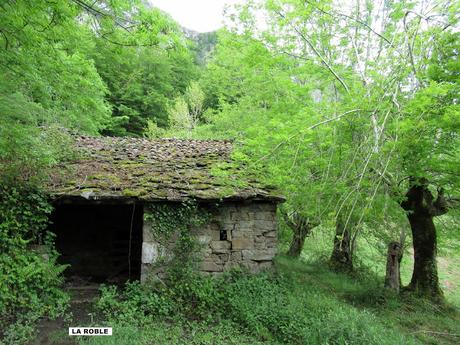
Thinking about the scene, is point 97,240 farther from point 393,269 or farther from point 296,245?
point 393,269

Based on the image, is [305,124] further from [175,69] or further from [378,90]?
[175,69]

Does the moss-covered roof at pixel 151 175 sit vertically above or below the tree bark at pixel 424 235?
above

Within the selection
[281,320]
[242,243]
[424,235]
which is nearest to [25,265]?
[242,243]

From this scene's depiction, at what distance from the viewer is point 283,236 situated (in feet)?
35.3

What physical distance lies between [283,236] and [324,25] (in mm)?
6666

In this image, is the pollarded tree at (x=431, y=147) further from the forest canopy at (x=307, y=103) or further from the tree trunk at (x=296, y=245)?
the tree trunk at (x=296, y=245)

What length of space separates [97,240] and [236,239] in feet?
11.5

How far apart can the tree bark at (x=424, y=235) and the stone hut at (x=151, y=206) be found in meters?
2.99

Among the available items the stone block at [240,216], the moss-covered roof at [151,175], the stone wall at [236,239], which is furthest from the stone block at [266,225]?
the moss-covered roof at [151,175]

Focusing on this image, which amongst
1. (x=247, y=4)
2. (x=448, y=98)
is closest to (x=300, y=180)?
(x=448, y=98)

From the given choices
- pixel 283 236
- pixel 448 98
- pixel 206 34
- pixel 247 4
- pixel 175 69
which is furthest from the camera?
pixel 206 34

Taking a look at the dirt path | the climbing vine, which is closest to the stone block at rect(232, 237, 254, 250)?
the climbing vine

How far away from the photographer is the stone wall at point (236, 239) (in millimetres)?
5793

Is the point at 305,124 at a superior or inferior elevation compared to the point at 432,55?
inferior
